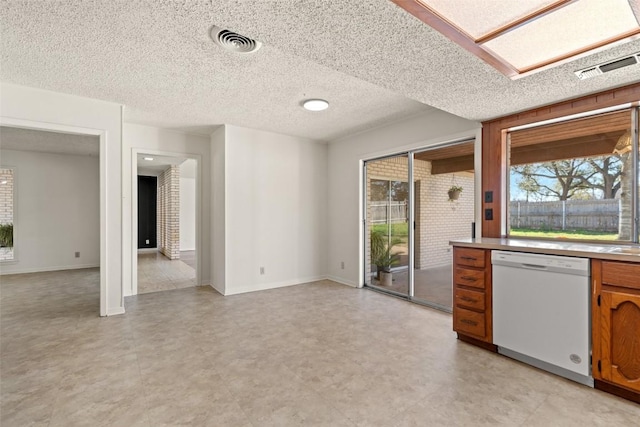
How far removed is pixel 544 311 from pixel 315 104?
292 centimetres

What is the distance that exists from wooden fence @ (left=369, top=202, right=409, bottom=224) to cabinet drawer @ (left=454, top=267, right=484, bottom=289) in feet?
5.00

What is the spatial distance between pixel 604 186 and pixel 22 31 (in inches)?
186

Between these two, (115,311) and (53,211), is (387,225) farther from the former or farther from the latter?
(53,211)

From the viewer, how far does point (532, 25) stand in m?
1.75

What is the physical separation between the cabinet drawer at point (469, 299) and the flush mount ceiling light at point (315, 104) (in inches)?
95.9

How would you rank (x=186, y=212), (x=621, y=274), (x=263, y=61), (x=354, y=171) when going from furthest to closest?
1. (x=186, y=212)
2. (x=354, y=171)
3. (x=263, y=61)
4. (x=621, y=274)

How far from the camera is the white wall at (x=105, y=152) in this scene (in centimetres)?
325

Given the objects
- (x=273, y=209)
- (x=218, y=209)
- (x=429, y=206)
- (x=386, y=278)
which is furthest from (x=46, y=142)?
(x=429, y=206)

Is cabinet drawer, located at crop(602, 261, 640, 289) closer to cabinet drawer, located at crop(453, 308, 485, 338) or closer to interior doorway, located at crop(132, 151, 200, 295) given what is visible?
cabinet drawer, located at crop(453, 308, 485, 338)

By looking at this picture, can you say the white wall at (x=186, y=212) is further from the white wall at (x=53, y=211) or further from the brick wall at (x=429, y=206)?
the brick wall at (x=429, y=206)

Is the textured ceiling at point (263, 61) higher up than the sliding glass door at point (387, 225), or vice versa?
the textured ceiling at point (263, 61)

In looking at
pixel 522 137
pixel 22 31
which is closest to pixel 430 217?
pixel 522 137

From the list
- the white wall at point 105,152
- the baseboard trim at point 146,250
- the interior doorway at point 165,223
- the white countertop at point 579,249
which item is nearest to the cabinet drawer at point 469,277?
the white countertop at point 579,249

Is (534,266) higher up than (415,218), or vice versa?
(415,218)
